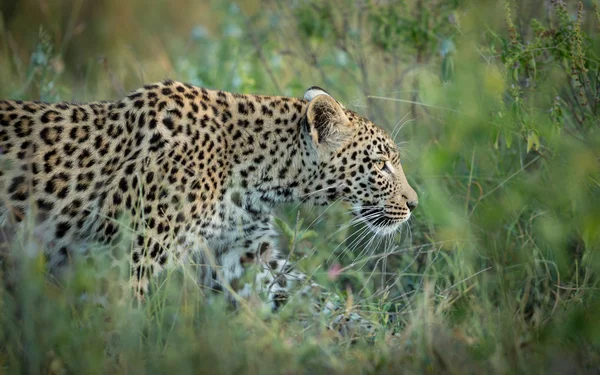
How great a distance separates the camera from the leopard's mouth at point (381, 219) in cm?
539

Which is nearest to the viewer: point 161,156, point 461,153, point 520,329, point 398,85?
point 520,329

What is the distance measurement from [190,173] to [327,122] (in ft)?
3.29

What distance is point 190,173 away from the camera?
16.1ft

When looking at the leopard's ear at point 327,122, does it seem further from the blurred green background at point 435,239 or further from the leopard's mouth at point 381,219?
the leopard's mouth at point 381,219

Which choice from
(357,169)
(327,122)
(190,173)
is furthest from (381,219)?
(190,173)

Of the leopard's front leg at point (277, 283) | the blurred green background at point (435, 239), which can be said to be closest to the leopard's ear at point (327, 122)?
the blurred green background at point (435, 239)

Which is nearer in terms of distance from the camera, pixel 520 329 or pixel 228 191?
pixel 520 329

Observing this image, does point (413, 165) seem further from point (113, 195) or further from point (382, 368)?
point (382, 368)

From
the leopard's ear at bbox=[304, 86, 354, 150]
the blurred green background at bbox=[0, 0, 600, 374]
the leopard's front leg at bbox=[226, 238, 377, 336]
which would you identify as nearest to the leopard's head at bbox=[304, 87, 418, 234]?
the leopard's ear at bbox=[304, 86, 354, 150]

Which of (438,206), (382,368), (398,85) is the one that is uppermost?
(398,85)

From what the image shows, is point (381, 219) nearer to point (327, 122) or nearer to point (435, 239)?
point (435, 239)

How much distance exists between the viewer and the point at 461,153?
5875 mm

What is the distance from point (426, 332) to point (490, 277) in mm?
1582

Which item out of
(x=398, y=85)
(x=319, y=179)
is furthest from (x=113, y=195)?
(x=398, y=85)
